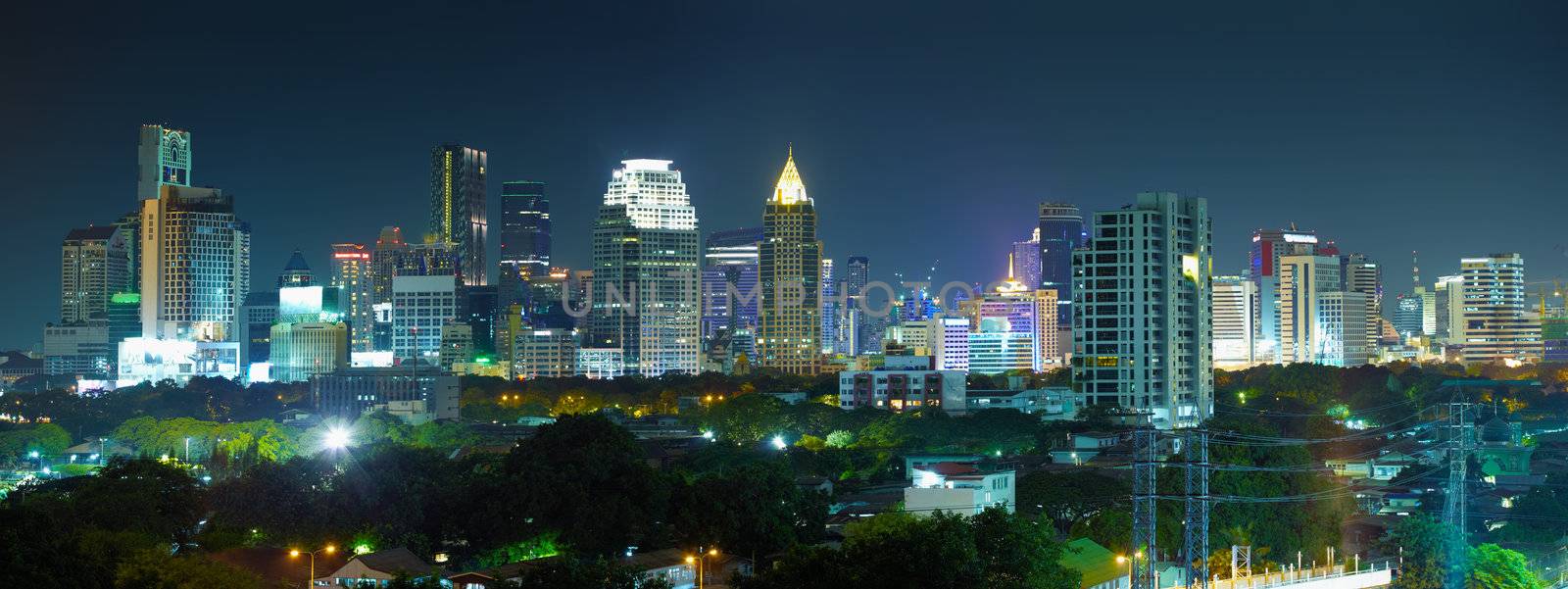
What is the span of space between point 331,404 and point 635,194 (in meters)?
77.5

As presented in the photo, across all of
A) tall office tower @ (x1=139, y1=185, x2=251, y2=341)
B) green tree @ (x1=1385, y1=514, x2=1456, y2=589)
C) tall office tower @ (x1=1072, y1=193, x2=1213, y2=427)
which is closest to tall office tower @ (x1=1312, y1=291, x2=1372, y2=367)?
tall office tower @ (x1=1072, y1=193, x2=1213, y2=427)

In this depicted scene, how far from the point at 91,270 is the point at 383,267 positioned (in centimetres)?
2920

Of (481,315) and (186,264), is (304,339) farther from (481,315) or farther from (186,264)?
(481,315)

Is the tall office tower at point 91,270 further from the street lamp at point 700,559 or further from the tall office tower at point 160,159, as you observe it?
the street lamp at point 700,559

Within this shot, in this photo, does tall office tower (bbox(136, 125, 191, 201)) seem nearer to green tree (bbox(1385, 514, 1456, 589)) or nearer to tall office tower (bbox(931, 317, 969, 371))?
tall office tower (bbox(931, 317, 969, 371))

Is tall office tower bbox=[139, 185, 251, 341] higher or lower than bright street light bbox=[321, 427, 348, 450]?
higher

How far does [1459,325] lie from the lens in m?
189

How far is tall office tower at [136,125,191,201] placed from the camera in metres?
154

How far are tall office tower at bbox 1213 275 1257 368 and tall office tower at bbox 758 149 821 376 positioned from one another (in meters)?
57.3

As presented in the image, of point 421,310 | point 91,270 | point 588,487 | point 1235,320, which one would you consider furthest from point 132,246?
point 588,487

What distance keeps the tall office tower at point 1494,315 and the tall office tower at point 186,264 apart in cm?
11946

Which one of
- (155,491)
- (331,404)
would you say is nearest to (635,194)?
(331,404)

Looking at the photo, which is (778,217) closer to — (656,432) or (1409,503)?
(656,432)

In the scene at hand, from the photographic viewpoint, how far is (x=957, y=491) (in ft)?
153
